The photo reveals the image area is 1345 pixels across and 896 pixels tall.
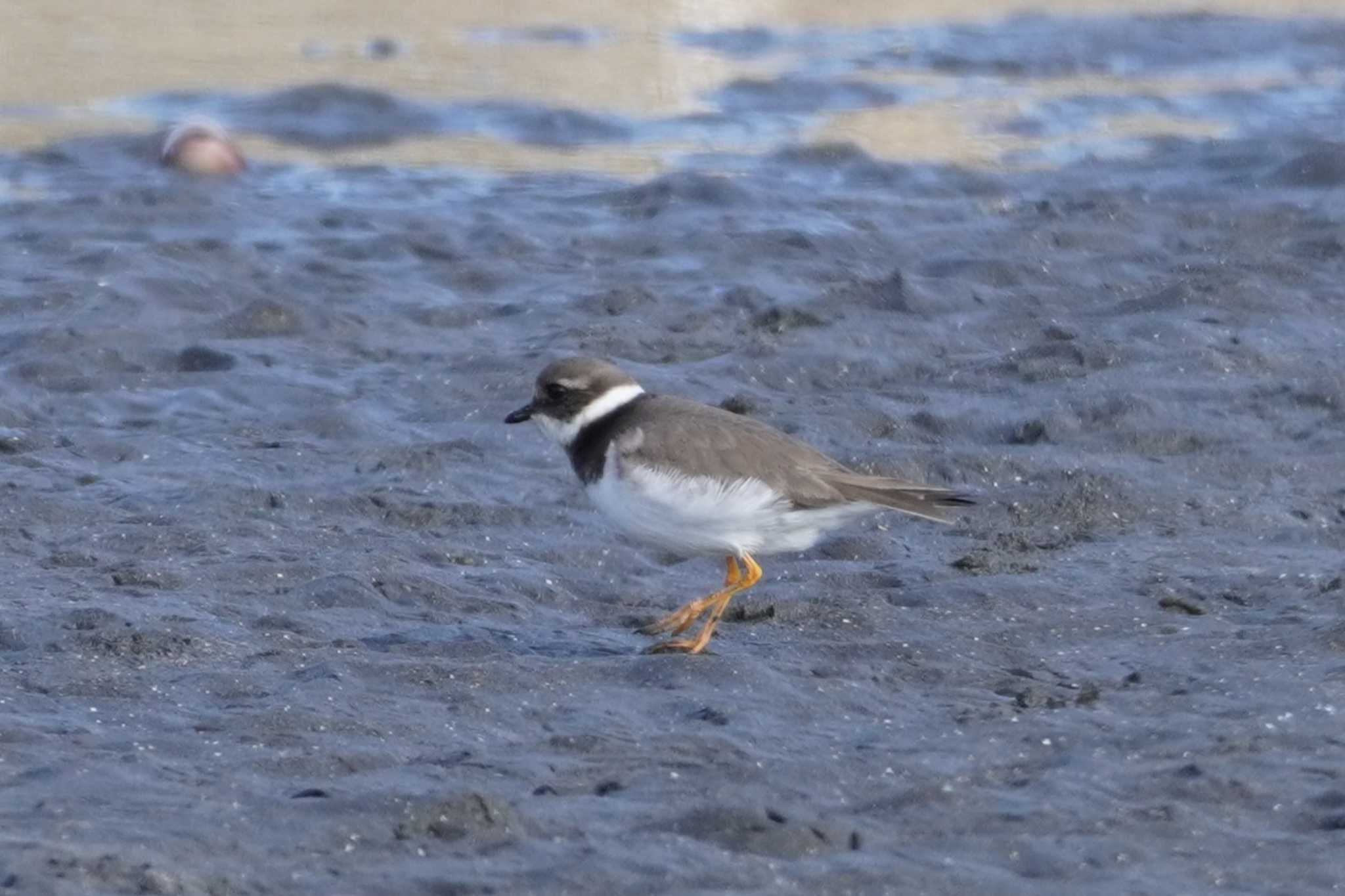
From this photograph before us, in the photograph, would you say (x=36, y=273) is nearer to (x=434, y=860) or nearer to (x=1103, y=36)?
(x=434, y=860)

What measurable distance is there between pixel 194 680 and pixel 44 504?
6.35 ft

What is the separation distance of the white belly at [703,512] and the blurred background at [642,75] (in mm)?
6909

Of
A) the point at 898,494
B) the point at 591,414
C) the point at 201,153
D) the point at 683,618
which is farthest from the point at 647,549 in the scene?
the point at 201,153

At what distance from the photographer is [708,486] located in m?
6.63

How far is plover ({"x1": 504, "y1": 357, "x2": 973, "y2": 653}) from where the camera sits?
6664 mm

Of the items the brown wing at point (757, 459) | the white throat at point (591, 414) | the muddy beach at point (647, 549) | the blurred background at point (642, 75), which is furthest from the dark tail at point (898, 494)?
the blurred background at point (642, 75)


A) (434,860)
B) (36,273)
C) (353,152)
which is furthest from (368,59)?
(434,860)

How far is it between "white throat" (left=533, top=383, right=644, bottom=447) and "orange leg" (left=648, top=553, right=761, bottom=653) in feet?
2.06

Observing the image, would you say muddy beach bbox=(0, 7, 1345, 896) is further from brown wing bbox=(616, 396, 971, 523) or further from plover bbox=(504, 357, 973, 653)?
brown wing bbox=(616, 396, 971, 523)

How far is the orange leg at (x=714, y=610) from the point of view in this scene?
21.8ft

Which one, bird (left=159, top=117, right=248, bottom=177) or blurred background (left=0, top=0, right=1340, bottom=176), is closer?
bird (left=159, top=117, right=248, bottom=177)

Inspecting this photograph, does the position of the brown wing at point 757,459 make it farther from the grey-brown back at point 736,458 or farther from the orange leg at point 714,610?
the orange leg at point 714,610

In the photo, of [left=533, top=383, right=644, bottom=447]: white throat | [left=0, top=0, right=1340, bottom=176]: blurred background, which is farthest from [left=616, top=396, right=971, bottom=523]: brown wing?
[left=0, top=0, right=1340, bottom=176]: blurred background

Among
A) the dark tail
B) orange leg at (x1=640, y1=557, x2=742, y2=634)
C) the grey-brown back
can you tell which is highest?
the grey-brown back
